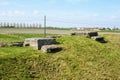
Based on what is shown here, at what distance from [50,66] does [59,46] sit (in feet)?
7.97

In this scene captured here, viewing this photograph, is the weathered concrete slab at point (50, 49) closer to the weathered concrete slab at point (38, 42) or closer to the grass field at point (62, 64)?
the grass field at point (62, 64)

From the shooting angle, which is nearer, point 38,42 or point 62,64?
point 62,64

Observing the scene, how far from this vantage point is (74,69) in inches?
589

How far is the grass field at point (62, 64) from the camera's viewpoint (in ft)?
45.1

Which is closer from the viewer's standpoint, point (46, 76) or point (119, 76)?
point (46, 76)

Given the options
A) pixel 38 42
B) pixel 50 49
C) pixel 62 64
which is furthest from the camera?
pixel 38 42

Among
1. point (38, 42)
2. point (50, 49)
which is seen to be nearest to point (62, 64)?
point (50, 49)

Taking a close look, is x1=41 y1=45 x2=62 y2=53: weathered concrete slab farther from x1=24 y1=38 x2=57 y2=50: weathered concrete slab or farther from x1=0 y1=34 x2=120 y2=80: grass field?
x1=24 y1=38 x2=57 y2=50: weathered concrete slab

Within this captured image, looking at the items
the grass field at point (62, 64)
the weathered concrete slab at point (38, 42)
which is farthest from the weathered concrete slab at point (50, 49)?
the weathered concrete slab at point (38, 42)

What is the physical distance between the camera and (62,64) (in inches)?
593

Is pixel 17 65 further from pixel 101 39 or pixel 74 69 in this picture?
pixel 101 39

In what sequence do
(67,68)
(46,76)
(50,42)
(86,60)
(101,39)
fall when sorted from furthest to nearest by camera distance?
1. (101,39)
2. (50,42)
3. (86,60)
4. (67,68)
5. (46,76)

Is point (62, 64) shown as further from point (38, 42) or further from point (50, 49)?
point (38, 42)

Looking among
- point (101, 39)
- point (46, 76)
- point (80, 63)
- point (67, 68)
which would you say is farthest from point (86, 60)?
point (101, 39)
